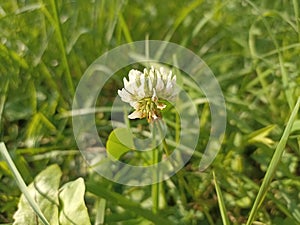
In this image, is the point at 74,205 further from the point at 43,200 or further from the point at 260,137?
the point at 260,137

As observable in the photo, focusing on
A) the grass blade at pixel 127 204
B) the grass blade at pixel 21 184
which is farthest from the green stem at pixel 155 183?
the grass blade at pixel 21 184

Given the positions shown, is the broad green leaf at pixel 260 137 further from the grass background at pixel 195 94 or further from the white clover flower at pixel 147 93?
the white clover flower at pixel 147 93

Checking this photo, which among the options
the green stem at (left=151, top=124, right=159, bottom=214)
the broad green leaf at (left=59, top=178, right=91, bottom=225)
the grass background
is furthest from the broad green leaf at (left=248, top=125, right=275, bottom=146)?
the broad green leaf at (left=59, top=178, right=91, bottom=225)

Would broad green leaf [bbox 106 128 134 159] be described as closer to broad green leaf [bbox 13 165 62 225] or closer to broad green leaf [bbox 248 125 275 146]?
broad green leaf [bbox 13 165 62 225]

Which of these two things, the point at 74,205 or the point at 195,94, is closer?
the point at 74,205

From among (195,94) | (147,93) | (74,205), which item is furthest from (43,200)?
(195,94)

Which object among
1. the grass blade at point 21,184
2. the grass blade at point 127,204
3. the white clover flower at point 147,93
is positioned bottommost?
the grass blade at point 127,204

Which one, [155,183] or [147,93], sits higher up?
[147,93]
